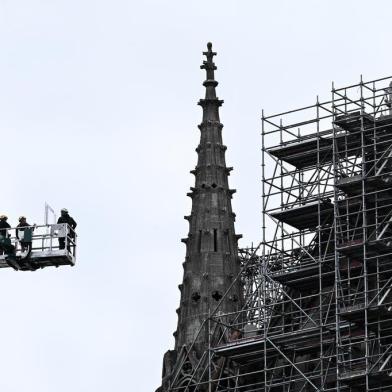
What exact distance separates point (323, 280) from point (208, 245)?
817 centimetres

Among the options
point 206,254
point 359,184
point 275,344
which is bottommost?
point 275,344

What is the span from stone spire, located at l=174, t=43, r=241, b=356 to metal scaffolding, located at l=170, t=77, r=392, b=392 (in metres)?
1.15

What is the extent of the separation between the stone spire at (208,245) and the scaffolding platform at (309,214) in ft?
18.7

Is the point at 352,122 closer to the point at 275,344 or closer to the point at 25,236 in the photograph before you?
the point at 275,344

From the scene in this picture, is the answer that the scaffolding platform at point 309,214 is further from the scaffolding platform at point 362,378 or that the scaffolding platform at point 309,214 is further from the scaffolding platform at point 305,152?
the scaffolding platform at point 362,378

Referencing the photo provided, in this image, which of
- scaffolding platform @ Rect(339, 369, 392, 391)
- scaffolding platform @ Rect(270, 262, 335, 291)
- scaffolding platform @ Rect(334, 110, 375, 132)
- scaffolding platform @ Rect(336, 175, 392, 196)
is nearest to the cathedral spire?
scaffolding platform @ Rect(270, 262, 335, 291)

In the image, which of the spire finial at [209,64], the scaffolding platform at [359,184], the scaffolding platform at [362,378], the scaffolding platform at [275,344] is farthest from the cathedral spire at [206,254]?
the scaffolding platform at [362,378]

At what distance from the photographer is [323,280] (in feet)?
344

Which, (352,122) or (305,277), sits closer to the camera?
(352,122)

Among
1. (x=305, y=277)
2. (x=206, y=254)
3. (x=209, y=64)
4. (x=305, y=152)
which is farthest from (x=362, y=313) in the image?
(x=209, y=64)

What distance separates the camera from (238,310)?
4350 inches

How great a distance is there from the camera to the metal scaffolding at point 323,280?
10094 centimetres

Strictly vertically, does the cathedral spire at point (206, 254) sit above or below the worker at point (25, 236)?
above

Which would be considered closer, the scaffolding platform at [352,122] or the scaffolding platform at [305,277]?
the scaffolding platform at [352,122]
